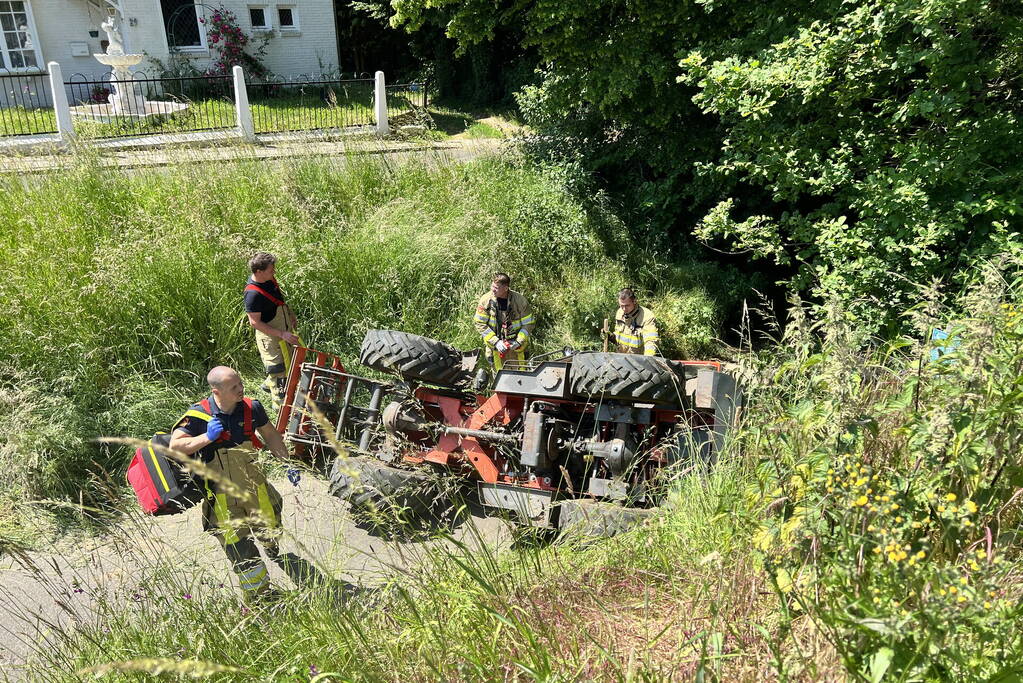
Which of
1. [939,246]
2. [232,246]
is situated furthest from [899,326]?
[232,246]

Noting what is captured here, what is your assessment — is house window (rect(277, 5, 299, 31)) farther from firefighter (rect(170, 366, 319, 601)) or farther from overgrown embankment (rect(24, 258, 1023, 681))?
overgrown embankment (rect(24, 258, 1023, 681))

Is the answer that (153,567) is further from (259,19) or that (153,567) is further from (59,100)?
(259,19)

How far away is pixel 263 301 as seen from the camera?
6.11 m

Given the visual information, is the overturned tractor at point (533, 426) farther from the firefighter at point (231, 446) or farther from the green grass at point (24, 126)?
the green grass at point (24, 126)

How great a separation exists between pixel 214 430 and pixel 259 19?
19.5 m

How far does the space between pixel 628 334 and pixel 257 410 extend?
352 centimetres

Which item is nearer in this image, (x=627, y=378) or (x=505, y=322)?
(x=627, y=378)

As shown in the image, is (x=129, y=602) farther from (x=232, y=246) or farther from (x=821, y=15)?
(x=821, y=15)

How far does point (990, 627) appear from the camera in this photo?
2141mm

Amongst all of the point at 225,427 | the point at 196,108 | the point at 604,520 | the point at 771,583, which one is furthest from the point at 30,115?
the point at 771,583

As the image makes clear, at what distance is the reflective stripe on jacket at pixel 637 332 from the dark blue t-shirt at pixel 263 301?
3.03 m

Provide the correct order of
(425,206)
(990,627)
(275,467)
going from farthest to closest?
(425,206), (275,467), (990,627)

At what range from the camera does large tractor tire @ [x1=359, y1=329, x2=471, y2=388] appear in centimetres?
525

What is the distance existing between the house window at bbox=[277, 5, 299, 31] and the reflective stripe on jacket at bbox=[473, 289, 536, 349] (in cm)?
1685
